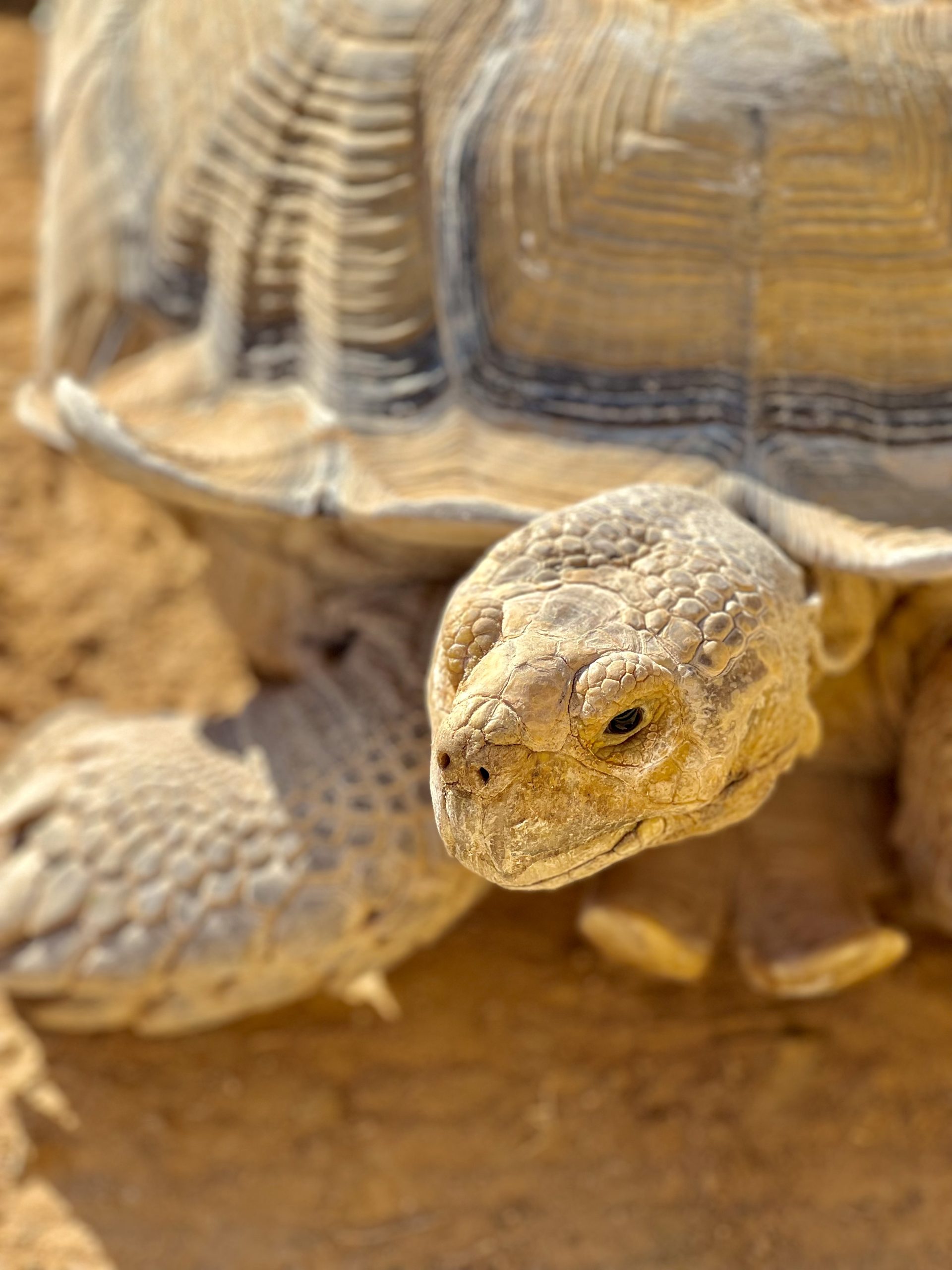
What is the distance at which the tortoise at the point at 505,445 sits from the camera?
1989mm

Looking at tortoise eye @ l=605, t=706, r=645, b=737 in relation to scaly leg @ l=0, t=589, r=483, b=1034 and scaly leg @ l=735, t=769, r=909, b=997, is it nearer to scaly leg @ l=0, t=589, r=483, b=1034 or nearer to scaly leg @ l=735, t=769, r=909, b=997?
scaly leg @ l=0, t=589, r=483, b=1034

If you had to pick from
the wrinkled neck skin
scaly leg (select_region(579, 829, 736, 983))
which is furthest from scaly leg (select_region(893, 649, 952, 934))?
the wrinkled neck skin

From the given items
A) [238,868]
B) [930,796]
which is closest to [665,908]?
[930,796]

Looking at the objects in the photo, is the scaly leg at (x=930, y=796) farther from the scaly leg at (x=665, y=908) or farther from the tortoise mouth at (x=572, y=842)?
the tortoise mouth at (x=572, y=842)

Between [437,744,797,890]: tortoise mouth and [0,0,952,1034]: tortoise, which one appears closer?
[437,744,797,890]: tortoise mouth

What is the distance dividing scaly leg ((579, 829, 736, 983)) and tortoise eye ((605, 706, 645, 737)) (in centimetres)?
77

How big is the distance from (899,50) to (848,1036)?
62.4 inches

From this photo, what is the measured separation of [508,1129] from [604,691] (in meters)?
1.13

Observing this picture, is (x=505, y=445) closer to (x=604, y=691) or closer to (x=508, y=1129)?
(x=604, y=691)

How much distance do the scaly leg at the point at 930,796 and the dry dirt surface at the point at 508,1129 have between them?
13.1 inches

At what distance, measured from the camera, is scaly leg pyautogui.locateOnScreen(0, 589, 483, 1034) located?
217 centimetres

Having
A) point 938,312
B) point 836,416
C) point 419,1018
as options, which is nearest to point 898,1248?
point 419,1018

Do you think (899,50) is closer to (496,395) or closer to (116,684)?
(496,395)

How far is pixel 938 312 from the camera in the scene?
6.65ft
